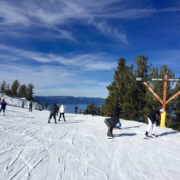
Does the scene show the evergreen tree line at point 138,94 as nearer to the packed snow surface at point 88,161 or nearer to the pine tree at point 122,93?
the pine tree at point 122,93

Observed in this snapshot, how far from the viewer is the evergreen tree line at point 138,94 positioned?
17.8 metres

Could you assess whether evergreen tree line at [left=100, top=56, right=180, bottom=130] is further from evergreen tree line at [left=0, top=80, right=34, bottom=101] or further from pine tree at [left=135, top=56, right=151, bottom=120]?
evergreen tree line at [left=0, top=80, right=34, bottom=101]

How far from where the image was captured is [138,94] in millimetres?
20016

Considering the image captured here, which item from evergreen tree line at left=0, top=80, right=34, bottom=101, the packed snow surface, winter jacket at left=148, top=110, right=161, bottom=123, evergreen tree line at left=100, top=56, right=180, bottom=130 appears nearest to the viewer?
the packed snow surface

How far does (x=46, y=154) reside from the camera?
515 cm

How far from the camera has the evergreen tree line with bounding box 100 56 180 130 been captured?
17847 mm

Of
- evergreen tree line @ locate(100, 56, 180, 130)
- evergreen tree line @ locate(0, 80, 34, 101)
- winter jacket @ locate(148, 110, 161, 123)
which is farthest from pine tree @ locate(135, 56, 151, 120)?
evergreen tree line @ locate(0, 80, 34, 101)

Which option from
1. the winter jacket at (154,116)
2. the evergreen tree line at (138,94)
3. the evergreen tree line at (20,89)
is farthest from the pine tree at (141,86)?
the evergreen tree line at (20,89)

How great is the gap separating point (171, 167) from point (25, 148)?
5158 millimetres

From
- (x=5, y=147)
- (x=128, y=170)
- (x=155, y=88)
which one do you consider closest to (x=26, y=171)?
(x=5, y=147)

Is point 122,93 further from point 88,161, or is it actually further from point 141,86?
Answer: point 88,161

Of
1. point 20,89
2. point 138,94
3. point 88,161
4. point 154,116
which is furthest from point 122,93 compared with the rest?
point 20,89

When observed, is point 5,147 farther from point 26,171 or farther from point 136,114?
point 136,114

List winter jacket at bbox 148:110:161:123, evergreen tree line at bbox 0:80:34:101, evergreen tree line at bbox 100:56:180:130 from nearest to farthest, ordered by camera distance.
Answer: winter jacket at bbox 148:110:161:123
evergreen tree line at bbox 100:56:180:130
evergreen tree line at bbox 0:80:34:101
